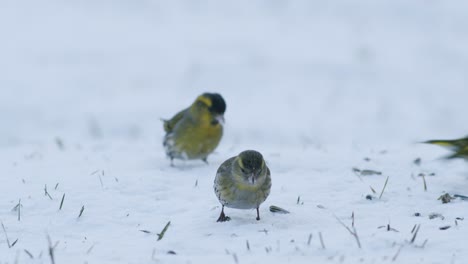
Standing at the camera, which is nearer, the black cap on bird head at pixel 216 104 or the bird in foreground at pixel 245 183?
the bird in foreground at pixel 245 183

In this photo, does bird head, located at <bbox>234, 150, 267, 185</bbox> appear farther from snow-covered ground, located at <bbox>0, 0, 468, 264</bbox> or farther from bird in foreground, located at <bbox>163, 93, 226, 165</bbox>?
bird in foreground, located at <bbox>163, 93, 226, 165</bbox>

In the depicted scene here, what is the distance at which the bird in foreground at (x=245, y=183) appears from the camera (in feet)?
19.4

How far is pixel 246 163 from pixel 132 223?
1.01 metres

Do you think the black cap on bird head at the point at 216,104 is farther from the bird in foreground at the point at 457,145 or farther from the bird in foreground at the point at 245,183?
the bird in foreground at the point at 245,183

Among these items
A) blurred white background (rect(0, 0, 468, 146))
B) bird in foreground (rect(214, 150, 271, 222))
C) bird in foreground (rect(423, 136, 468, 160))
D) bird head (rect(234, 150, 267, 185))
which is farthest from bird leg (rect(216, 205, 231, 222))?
blurred white background (rect(0, 0, 468, 146))

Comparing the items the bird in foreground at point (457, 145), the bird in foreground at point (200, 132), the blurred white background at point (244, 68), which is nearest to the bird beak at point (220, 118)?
the bird in foreground at point (200, 132)

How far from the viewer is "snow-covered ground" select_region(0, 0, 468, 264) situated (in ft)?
18.2

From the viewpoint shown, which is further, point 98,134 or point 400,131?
point 400,131

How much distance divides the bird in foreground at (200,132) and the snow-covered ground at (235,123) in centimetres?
18

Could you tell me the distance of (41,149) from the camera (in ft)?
34.7

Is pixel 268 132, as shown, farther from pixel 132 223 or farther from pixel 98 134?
pixel 132 223

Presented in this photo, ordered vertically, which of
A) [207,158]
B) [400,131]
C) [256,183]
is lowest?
[400,131]

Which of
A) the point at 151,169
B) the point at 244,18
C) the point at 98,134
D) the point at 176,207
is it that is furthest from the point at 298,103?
the point at 176,207

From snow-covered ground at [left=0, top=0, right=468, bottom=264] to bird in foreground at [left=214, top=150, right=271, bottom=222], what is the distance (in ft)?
0.67
